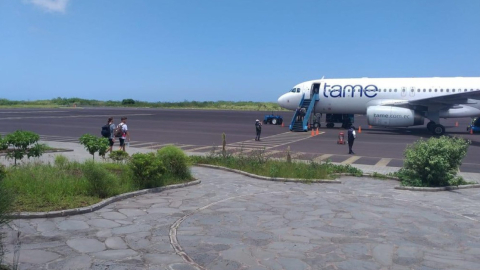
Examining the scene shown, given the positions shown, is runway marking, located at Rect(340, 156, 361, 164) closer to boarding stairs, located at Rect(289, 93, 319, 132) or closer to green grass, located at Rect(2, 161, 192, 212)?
green grass, located at Rect(2, 161, 192, 212)

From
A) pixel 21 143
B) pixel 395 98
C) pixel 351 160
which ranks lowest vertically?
pixel 351 160

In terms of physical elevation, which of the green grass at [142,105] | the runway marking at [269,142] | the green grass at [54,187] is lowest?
the runway marking at [269,142]

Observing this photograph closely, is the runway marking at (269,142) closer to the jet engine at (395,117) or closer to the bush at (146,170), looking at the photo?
the jet engine at (395,117)

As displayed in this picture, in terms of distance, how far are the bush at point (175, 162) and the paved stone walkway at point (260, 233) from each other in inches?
59.4

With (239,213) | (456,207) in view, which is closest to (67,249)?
(239,213)

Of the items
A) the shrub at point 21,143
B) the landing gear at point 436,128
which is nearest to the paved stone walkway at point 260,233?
the shrub at point 21,143

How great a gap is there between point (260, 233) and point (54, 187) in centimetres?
513

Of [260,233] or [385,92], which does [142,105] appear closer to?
[385,92]

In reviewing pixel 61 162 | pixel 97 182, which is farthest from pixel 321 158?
pixel 97 182

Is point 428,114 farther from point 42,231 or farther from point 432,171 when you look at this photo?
point 42,231

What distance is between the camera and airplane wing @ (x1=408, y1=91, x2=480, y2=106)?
30.6 metres

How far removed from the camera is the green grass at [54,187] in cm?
934

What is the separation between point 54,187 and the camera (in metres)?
10.3

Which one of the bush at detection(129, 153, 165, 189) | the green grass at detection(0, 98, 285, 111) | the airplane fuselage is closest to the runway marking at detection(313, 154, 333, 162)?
the bush at detection(129, 153, 165, 189)
